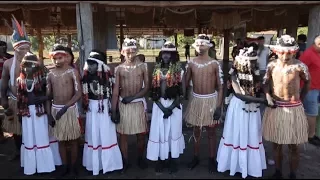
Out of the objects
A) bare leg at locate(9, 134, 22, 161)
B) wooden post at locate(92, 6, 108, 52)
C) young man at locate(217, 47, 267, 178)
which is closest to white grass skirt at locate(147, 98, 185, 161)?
young man at locate(217, 47, 267, 178)

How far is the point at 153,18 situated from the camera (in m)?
8.52

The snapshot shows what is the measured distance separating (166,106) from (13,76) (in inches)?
85.9

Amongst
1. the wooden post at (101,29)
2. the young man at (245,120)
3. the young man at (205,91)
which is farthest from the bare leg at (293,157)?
the wooden post at (101,29)

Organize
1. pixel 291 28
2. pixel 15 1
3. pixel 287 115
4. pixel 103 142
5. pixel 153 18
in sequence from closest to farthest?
pixel 287 115 < pixel 103 142 < pixel 15 1 < pixel 153 18 < pixel 291 28

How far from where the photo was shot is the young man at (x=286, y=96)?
384 cm

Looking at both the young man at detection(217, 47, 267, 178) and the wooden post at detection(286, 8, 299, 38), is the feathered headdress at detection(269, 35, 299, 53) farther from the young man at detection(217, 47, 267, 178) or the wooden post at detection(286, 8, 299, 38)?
the wooden post at detection(286, 8, 299, 38)

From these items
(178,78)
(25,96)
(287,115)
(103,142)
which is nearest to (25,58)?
(25,96)

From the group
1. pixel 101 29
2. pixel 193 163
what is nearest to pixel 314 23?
pixel 193 163

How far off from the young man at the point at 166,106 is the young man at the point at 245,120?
0.68 m

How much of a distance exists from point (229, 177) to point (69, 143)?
A: 2.19m

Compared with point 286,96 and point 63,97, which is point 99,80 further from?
point 286,96

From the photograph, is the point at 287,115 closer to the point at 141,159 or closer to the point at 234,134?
the point at 234,134

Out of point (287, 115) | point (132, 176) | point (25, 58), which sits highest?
point (25, 58)

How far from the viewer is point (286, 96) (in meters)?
3.93
